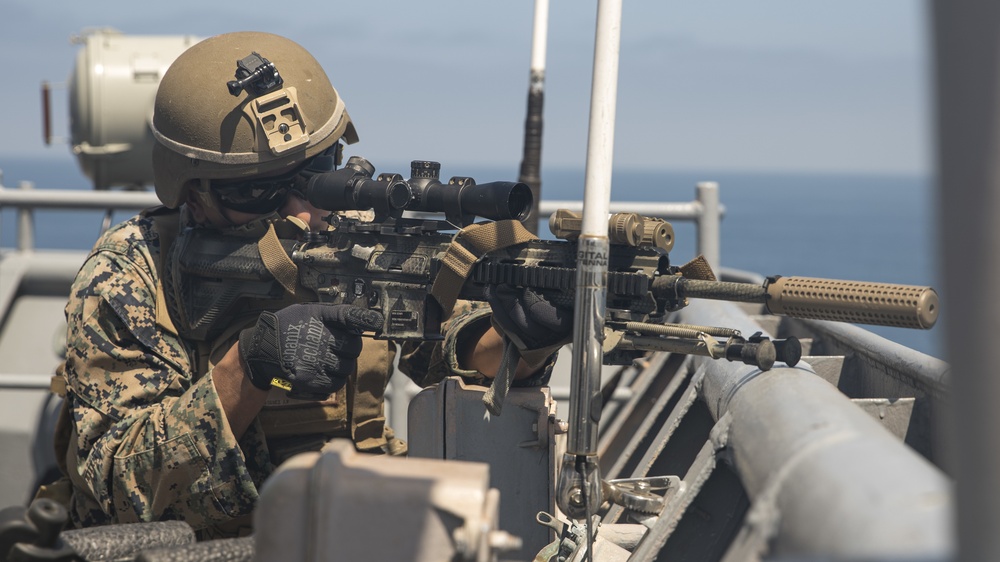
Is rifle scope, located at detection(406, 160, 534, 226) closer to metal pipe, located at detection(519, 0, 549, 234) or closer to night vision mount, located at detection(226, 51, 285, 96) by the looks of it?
night vision mount, located at detection(226, 51, 285, 96)

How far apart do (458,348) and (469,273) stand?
0.61 metres

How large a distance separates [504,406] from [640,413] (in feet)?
5.85

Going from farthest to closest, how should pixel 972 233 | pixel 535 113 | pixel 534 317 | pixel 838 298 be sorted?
pixel 535 113, pixel 534 317, pixel 838 298, pixel 972 233

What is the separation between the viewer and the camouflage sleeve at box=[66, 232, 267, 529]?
297 cm

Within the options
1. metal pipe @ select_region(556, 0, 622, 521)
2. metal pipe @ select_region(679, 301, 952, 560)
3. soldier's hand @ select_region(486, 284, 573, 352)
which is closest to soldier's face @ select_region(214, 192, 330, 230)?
soldier's hand @ select_region(486, 284, 573, 352)

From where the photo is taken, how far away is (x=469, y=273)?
2.92 metres

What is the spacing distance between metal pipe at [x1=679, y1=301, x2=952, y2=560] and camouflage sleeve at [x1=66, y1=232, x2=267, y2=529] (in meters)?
1.44

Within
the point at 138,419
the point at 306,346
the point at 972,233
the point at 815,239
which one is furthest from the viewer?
the point at 815,239

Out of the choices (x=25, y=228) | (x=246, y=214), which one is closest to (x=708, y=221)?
(x=246, y=214)

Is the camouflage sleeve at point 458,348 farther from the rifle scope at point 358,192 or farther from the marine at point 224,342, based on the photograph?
the rifle scope at point 358,192

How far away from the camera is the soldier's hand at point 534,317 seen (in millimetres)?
2725

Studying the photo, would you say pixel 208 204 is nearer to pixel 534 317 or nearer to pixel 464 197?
pixel 464 197

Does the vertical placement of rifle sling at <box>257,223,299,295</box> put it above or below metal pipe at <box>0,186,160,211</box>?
above

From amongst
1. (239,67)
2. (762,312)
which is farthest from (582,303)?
(762,312)
